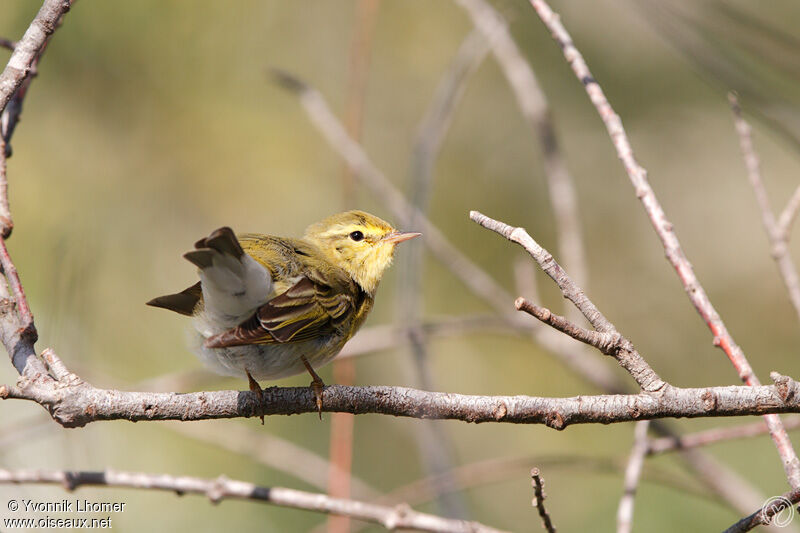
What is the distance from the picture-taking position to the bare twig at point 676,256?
2211 millimetres

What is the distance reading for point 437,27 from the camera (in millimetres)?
8484

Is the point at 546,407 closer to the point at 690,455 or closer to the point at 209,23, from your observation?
the point at 690,455

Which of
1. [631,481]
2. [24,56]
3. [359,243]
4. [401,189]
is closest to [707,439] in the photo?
[631,481]

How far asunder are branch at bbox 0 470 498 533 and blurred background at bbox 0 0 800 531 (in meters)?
2.08

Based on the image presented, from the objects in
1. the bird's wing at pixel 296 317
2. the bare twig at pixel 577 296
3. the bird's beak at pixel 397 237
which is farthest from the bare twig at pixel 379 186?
the bare twig at pixel 577 296

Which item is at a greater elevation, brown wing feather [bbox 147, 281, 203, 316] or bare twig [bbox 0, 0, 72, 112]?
bare twig [bbox 0, 0, 72, 112]

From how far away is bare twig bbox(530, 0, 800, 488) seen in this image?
221cm

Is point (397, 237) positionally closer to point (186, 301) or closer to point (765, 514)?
point (186, 301)

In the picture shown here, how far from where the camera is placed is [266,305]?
10.2ft

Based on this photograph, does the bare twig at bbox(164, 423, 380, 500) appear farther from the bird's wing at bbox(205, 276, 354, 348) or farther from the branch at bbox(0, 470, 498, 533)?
the branch at bbox(0, 470, 498, 533)

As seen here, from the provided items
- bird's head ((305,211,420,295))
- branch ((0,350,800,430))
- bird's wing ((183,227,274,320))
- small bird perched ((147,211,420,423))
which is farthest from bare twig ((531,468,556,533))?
bird's head ((305,211,420,295))

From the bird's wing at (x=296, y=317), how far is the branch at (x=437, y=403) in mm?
538

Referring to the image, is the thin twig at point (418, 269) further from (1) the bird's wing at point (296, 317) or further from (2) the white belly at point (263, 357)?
(2) the white belly at point (263, 357)

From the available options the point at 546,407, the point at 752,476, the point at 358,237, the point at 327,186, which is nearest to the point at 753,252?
the point at 752,476
